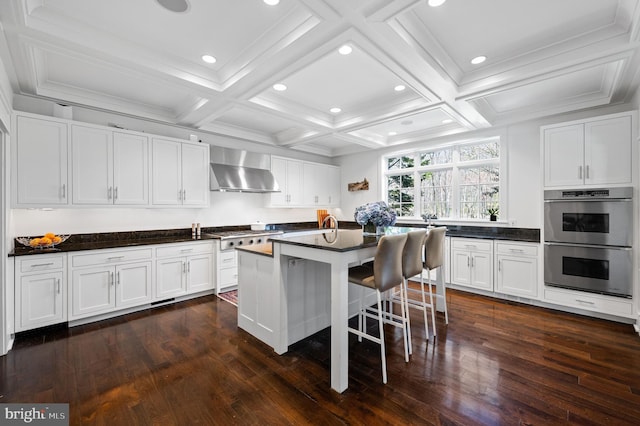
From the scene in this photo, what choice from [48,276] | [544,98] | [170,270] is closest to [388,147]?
[544,98]

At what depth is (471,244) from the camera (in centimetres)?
432

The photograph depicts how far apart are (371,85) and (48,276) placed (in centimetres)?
415

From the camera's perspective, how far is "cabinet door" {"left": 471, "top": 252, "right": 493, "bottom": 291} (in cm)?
414

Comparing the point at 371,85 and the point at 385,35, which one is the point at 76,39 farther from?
the point at 371,85

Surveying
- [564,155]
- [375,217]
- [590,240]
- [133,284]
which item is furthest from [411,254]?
[133,284]

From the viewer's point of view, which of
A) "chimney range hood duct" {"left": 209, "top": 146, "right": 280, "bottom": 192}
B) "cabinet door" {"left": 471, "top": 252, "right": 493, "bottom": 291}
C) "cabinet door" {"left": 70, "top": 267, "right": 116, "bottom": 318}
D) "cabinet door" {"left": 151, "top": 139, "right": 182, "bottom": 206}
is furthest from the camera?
"chimney range hood duct" {"left": 209, "top": 146, "right": 280, "bottom": 192}

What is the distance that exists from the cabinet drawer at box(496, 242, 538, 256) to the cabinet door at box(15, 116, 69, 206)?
567 centimetres

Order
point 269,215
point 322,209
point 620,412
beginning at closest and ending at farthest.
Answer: point 620,412, point 269,215, point 322,209

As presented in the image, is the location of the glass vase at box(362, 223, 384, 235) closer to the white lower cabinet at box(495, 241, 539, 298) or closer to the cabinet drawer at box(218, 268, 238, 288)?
the white lower cabinet at box(495, 241, 539, 298)

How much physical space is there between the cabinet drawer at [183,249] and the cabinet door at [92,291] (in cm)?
58

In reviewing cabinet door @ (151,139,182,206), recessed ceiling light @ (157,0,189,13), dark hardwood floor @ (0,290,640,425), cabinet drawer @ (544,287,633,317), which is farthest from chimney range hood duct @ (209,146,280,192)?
cabinet drawer @ (544,287,633,317)

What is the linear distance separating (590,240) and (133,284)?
5650 millimetres

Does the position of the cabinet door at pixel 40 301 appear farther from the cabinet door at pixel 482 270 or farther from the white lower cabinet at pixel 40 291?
the cabinet door at pixel 482 270

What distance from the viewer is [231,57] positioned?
270 centimetres
